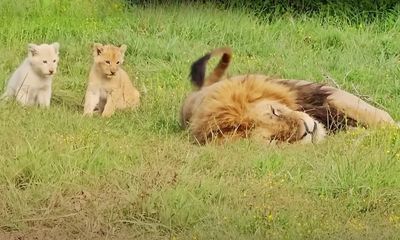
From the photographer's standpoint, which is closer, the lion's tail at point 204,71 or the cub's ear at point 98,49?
the lion's tail at point 204,71

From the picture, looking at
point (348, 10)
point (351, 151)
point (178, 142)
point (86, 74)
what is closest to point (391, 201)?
point (351, 151)

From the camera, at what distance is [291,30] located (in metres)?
11.4

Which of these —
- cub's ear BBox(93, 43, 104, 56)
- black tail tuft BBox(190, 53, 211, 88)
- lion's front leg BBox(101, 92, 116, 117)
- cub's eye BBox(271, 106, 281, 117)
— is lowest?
lion's front leg BBox(101, 92, 116, 117)

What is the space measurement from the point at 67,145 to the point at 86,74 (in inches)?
128

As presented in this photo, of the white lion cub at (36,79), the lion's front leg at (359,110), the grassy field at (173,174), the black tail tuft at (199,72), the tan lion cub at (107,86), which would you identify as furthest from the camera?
the tan lion cub at (107,86)

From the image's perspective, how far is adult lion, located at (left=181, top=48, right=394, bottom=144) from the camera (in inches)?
263

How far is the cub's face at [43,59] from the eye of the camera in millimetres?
7848

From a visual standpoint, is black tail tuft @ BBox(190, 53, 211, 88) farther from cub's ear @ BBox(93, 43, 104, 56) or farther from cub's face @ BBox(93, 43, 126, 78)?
cub's ear @ BBox(93, 43, 104, 56)

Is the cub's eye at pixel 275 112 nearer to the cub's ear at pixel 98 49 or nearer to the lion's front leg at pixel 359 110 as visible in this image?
the lion's front leg at pixel 359 110

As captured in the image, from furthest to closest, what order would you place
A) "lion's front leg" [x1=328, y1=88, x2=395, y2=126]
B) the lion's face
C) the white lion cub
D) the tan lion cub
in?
the tan lion cub → the white lion cub → "lion's front leg" [x1=328, y1=88, x2=395, y2=126] → the lion's face

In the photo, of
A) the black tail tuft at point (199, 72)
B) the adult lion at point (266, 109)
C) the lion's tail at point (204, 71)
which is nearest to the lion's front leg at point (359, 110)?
the adult lion at point (266, 109)

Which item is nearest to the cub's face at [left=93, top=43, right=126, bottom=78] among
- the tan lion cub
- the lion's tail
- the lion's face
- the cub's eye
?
the tan lion cub

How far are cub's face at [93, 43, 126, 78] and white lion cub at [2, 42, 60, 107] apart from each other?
0.34 m

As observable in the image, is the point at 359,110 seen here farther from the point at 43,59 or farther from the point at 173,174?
the point at 43,59
